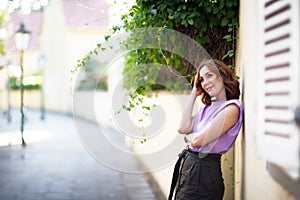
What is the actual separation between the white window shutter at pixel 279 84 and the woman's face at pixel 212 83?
815mm

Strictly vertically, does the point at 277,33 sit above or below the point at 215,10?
below

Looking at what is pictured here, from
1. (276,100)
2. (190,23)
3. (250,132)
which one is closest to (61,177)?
(190,23)

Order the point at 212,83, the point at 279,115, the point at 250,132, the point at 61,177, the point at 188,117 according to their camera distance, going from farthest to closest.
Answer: the point at 61,177
the point at 188,117
the point at 212,83
the point at 250,132
the point at 279,115

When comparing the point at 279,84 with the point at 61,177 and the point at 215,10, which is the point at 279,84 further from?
the point at 61,177

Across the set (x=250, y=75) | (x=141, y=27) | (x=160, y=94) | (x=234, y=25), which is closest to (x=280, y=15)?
(x=250, y=75)

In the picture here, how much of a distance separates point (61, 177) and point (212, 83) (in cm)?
463

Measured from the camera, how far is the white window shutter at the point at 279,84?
1464 mm

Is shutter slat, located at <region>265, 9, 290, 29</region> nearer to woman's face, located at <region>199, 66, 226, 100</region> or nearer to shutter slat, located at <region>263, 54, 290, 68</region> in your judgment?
shutter slat, located at <region>263, 54, 290, 68</region>

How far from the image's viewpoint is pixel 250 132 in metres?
2.52

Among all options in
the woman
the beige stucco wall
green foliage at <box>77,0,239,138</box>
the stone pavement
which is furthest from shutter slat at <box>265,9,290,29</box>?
the stone pavement

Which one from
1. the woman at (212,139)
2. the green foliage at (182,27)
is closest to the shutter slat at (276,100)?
the woman at (212,139)

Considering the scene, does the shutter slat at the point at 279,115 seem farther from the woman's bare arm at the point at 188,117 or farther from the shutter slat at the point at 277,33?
the woman's bare arm at the point at 188,117

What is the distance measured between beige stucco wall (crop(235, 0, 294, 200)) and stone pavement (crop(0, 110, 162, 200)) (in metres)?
2.75

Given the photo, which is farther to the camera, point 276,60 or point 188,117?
point 188,117
